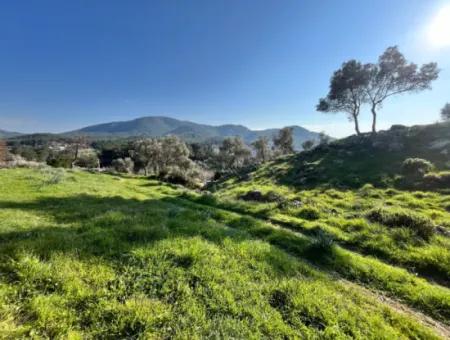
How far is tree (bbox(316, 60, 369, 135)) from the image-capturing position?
41.3m

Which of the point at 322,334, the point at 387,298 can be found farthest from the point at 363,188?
the point at 322,334

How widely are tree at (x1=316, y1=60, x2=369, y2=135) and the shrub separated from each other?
112 feet

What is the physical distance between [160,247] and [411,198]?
1740 centimetres

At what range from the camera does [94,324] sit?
3.94m

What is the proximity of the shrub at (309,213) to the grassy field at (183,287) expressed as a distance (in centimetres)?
547

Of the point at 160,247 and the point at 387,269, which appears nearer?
the point at 160,247

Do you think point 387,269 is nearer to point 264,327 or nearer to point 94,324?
point 264,327

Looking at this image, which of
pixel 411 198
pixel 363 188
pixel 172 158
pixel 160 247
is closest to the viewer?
pixel 160 247

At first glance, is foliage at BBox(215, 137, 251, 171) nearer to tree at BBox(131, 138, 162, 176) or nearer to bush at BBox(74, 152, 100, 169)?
tree at BBox(131, 138, 162, 176)

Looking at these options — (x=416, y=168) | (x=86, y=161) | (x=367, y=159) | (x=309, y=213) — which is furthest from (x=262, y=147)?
(x=309, y=213)

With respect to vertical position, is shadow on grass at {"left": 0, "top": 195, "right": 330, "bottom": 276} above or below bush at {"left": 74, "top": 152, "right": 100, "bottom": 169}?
above

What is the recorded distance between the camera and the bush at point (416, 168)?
2019 cm

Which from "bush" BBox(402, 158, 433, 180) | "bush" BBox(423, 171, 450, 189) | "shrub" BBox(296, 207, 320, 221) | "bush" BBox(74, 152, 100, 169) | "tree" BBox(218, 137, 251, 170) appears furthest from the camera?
"tree" BBox(218, 137, 251, 170)

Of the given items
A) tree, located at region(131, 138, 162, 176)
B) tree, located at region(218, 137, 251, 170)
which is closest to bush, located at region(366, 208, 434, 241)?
tree, located at region(131, 138, 162, 176)
